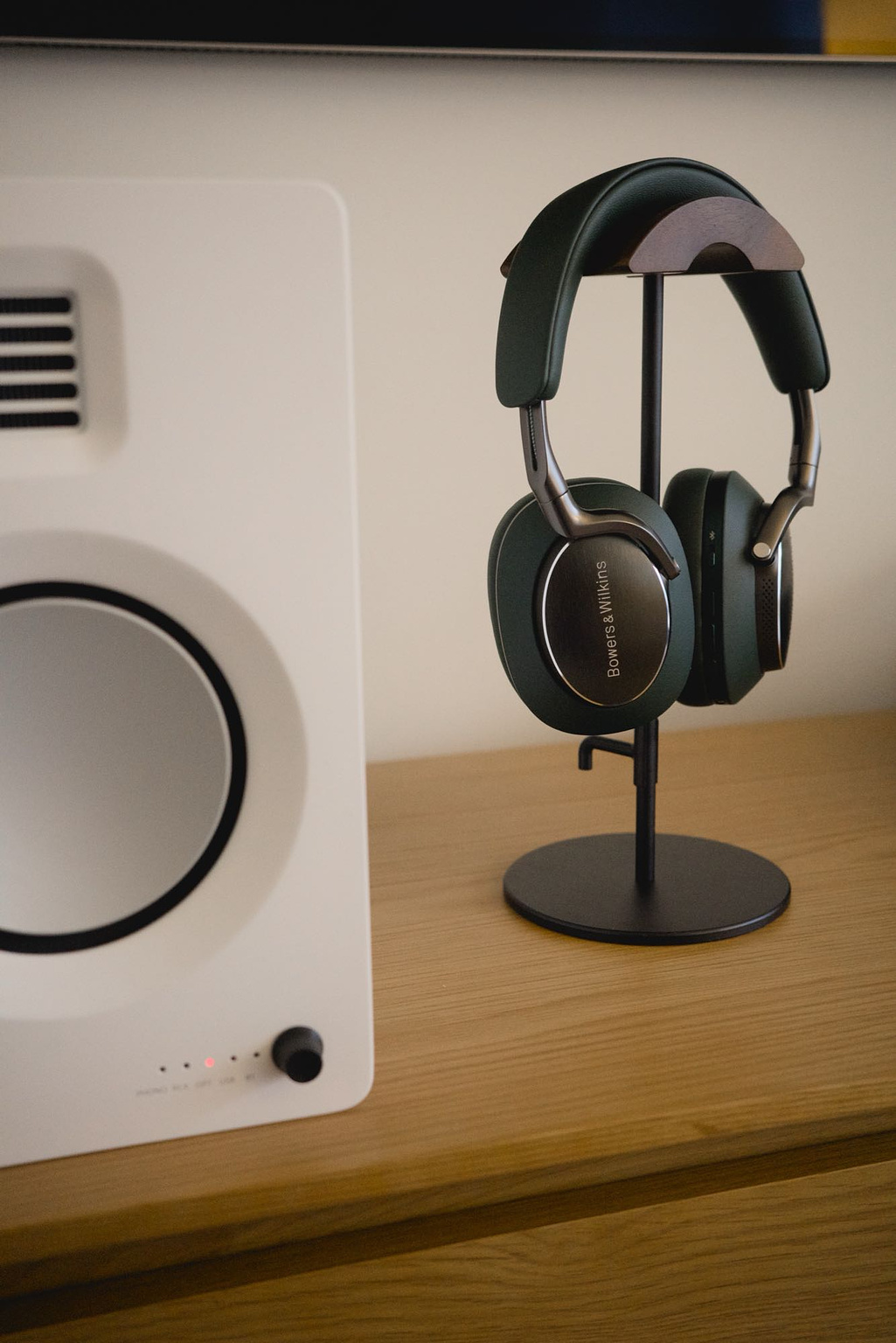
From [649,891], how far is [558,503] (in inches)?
10.4

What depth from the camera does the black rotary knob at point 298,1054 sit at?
16.5 inches

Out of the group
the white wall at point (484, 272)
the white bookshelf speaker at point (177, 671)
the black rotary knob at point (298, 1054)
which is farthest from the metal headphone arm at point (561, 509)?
the white wall at point (484, 272)

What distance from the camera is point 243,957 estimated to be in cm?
42

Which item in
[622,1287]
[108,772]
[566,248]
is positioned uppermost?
[566,248]

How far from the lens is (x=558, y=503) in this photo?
0.52m

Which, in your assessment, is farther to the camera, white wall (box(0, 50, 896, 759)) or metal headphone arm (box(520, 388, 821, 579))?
white wall (box(0, 50, 896, 759))

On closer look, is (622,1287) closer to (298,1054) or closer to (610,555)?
(298,1054)

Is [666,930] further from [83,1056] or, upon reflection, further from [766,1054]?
[83,1056]

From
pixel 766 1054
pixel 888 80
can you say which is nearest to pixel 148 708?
pixel 766 1054

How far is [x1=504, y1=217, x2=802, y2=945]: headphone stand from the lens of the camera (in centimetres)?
53

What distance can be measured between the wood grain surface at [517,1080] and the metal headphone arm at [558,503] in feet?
0.78

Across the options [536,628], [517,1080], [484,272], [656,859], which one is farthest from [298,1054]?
[484,272]

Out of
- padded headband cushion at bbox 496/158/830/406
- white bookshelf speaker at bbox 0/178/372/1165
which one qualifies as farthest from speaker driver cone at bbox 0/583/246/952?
padded headband cushion at bbox 496/158/830/406

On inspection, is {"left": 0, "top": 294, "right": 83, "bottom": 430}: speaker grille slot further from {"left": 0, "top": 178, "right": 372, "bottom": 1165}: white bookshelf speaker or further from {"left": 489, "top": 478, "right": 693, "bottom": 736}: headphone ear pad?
Answer: {"left": 489, "top": 478, "right": 693, "bottom": 736}: headphone ear pad
